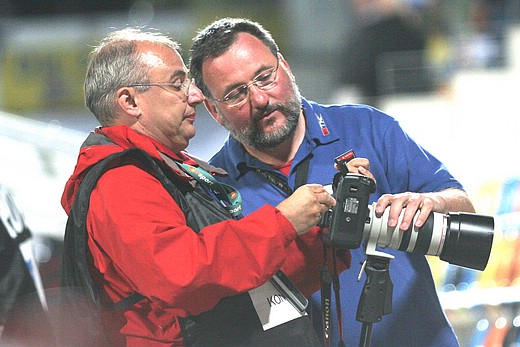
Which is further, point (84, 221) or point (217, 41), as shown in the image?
point (217, 41)

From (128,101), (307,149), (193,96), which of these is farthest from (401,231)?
(128,101)

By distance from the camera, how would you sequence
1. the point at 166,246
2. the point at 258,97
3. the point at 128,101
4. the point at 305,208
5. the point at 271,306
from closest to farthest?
the point at 166,246 < the point at 305,208 < the point at 271,306 < the point at 128,101 < the point at 258,97

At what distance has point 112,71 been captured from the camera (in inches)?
101

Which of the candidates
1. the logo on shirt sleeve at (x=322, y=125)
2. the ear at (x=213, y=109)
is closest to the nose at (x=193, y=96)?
the ear at (x=213, y=109)

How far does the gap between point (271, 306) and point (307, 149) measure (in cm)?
66

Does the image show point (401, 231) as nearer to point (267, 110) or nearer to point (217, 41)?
point (267, 110)

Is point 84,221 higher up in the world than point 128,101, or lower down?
lower down

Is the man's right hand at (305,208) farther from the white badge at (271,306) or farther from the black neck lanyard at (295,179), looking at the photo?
the black neck lanyard at (295,179)

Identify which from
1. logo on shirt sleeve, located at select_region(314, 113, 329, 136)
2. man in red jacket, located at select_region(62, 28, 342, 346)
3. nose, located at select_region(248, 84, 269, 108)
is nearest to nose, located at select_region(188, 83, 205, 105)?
man in red jacket, located at select_region(62, 28, 342, 346)

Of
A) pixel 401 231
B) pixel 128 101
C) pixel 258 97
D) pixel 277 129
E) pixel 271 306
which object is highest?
pixel 128 101

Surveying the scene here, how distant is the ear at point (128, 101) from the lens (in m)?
2.54

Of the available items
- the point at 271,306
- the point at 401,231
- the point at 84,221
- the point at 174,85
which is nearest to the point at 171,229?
the point at 84,221

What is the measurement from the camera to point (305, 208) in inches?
91.3

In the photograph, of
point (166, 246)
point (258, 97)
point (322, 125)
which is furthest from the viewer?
point (322, 125)
